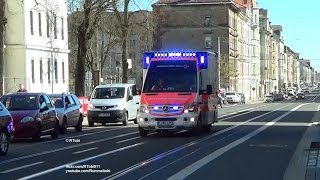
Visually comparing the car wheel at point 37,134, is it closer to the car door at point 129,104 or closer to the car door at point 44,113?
the car door at point 44,113

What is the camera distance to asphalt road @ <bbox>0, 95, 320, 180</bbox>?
39.6 feet

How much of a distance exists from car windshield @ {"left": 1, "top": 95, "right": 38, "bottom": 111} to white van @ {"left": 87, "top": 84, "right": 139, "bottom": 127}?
8.24 meters

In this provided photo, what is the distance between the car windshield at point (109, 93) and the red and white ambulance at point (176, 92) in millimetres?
7102

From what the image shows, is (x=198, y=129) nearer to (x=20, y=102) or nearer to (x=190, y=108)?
(x=190, y=108)

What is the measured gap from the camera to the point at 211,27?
9744 cm

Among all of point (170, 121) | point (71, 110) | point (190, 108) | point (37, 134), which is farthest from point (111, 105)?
point (37, 134)

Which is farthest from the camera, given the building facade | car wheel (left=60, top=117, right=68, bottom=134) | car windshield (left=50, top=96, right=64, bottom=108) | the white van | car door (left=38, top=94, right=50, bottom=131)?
the building facade

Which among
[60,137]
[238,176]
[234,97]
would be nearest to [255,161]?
[238,176]

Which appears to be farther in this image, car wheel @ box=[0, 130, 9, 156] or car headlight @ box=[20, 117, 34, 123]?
car headlight @ box=[20, 117, 34, 123]

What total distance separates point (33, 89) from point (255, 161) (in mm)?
40819

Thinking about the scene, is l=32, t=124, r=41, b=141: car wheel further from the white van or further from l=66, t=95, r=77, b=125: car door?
the white van

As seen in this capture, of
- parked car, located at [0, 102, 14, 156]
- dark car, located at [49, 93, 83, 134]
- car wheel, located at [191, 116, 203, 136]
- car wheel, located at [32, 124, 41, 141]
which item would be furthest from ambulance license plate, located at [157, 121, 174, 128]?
parked car, located at [0, 102, 14, 156]

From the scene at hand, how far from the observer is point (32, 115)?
20.0m

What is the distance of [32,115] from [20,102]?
1.18m
